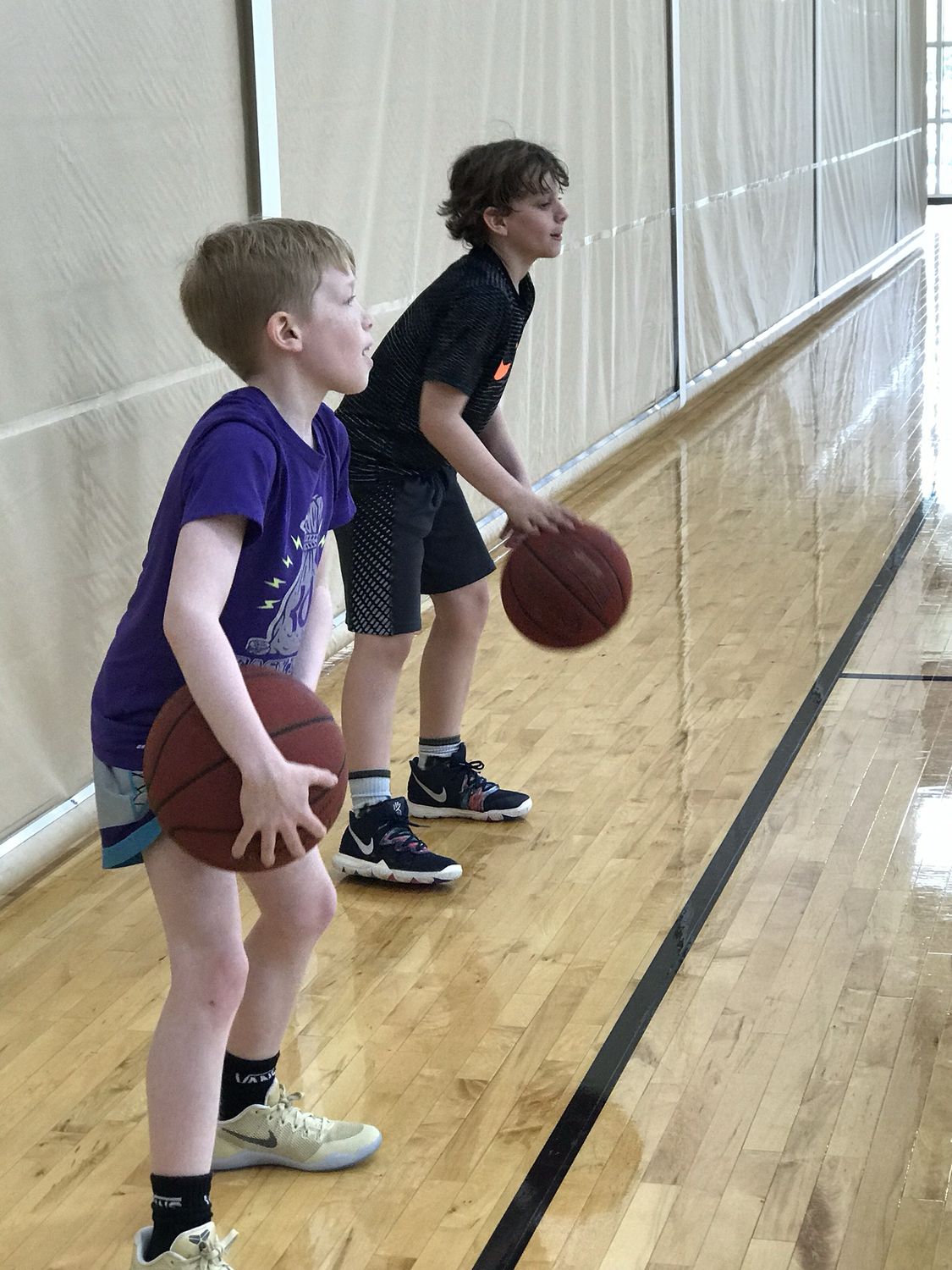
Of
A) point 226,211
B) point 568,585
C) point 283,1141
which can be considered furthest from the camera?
point 226,211

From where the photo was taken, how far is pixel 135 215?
11.7 ft

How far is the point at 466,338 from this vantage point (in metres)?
3.03

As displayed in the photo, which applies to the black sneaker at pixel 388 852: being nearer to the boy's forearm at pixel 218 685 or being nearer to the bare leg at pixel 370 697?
the bare leg at pixel 370 697

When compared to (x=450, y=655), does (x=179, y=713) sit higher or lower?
higher

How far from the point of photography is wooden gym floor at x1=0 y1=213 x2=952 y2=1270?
2127mm

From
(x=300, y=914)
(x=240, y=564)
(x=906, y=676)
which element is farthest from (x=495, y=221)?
(x=906, y=676)

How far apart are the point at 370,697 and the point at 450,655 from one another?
26 cm

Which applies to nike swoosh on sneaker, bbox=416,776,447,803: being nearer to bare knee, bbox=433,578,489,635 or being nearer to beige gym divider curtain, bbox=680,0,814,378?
bare knee, bbox=433,578,489,635

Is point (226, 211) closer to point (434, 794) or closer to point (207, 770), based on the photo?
point (434, 794)

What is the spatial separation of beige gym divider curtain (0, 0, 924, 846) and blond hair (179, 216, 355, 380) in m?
1.31

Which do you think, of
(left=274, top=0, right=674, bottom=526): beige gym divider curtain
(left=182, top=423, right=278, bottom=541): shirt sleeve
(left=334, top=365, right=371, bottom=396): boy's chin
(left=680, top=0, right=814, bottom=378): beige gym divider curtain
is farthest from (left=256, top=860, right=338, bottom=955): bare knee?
(left=680, top=0, right=814, bottom=378): beige gym divider curtain

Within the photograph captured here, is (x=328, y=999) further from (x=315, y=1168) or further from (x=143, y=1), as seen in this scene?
(x=143, y=1)

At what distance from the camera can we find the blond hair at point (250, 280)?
1951 mm

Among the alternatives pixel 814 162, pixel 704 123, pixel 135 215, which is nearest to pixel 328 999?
pixel 135 215
